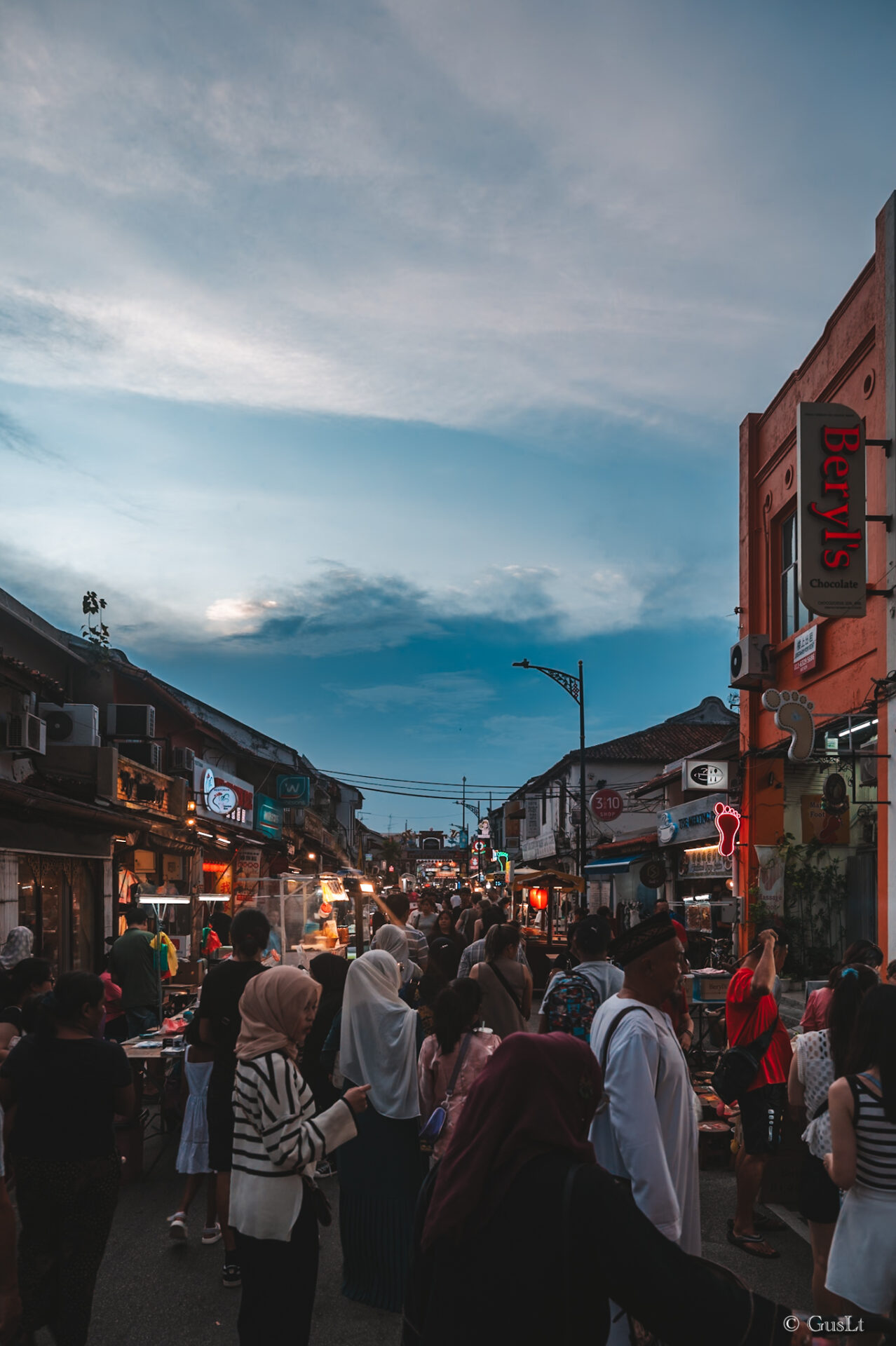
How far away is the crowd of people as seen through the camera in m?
2.10

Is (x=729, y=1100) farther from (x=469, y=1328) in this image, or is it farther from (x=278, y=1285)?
(x=469, y=1328)

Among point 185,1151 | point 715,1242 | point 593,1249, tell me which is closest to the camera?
point 593,1249

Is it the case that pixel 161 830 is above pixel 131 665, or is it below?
below

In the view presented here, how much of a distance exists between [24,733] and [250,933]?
319 inches

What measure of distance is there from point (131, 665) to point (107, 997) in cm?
1358

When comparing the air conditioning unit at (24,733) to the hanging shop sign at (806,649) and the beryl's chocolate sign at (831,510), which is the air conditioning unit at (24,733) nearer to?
the beryl's chocolate sign at (831,510)

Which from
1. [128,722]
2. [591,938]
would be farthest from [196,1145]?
[128,722]

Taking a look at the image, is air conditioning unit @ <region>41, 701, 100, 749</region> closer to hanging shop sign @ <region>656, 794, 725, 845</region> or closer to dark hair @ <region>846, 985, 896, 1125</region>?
hanging shop sign @ <region>656, 794, 725, 845</region>

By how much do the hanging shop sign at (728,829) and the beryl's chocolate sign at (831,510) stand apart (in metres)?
6.19

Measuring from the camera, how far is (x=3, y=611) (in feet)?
52.3

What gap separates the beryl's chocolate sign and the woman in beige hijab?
33.0 ft

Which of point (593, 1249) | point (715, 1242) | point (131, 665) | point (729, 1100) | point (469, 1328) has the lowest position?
point (715, 1242)

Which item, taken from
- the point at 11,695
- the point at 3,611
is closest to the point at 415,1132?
the point at 11,695

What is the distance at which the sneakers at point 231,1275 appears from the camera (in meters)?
5.64
